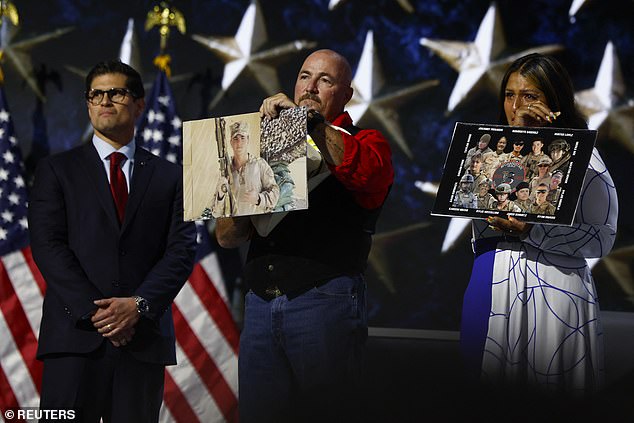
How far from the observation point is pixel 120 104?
325 centimetres

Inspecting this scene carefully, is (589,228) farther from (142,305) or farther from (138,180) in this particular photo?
(138,180)

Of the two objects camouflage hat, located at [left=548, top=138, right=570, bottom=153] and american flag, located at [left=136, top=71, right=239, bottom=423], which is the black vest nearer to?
camouflage hat, located at [left=548, top=138, right=570, bottom=153]

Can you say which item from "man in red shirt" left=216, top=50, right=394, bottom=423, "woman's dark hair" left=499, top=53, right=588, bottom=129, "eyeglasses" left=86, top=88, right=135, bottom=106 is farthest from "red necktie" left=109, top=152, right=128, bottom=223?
"woman's dark hair" left=499, top=53, right=588, bottom=129

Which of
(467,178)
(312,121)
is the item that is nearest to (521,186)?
(467,178)

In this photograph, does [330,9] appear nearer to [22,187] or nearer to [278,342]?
[22,187]

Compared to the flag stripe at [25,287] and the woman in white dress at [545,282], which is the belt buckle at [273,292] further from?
the flag stripe at [25,287]

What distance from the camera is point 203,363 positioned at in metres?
4.40

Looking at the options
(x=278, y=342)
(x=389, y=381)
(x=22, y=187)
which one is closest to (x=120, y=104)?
(x=278, y=342)

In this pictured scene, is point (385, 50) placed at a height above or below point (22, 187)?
above

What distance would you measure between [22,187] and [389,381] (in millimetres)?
3999

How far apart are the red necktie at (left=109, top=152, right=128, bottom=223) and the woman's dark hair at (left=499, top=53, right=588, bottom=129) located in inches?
56.5

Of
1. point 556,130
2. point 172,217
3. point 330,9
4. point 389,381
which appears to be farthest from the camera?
point 330,9

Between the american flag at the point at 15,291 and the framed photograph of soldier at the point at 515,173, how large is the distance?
8.68ft

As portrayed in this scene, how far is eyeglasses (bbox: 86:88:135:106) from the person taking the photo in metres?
3.25
